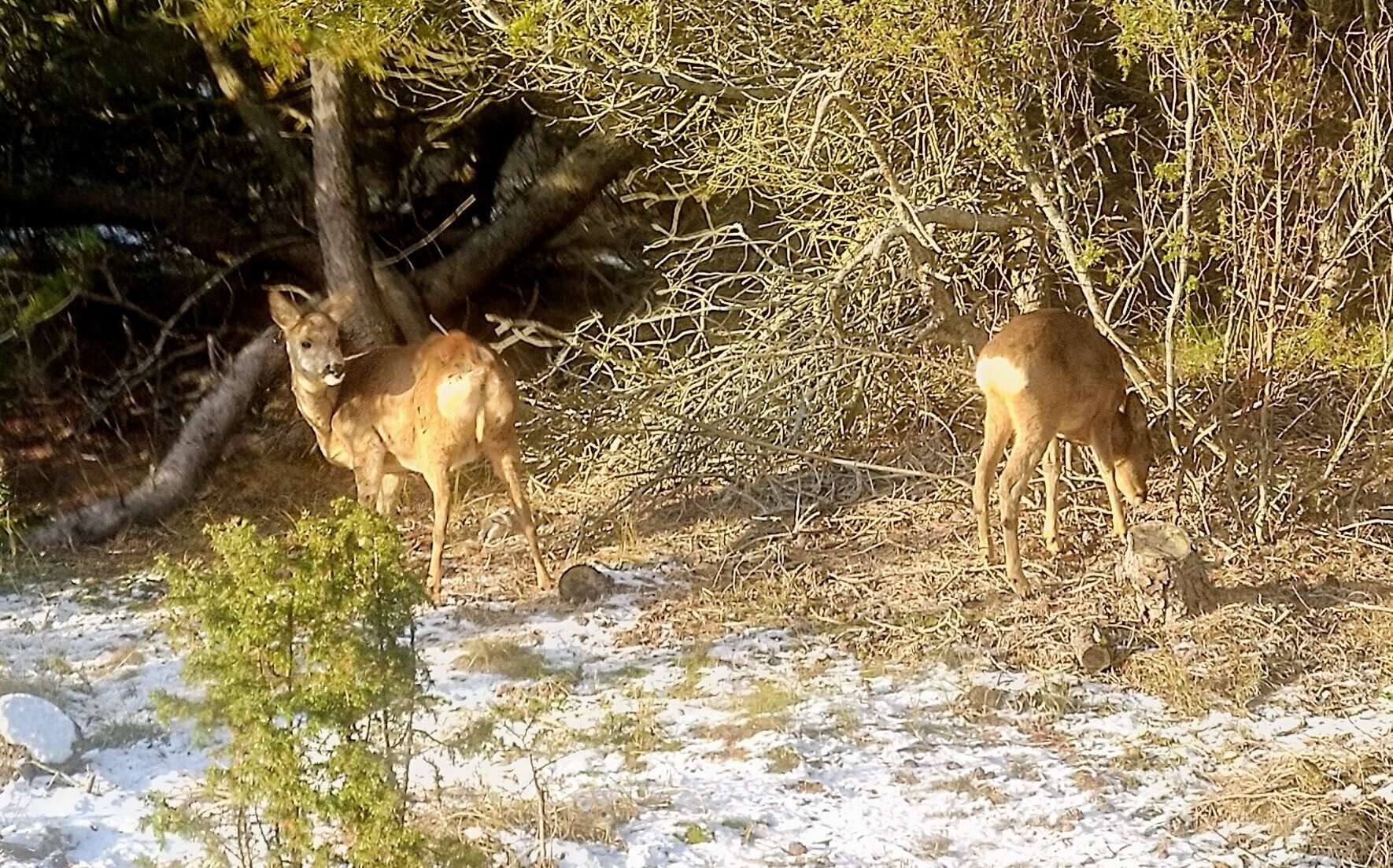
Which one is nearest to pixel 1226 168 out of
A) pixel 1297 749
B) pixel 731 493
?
pixel 1297 749

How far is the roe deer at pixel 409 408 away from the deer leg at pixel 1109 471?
3.00 m

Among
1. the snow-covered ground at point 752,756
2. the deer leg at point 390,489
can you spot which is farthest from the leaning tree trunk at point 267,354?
the snow-covered ground at point 752,756

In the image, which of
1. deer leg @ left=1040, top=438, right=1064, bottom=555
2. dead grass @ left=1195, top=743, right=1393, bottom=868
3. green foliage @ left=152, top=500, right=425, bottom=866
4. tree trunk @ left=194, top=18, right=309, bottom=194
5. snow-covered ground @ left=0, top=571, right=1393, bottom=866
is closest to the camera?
green foliage @ left=152, top=500, right=425, bottom=866

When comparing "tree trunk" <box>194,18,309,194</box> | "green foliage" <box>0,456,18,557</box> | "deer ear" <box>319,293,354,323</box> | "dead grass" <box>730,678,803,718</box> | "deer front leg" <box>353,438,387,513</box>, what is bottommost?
"dead grass" <box>730,678,803,718</box>

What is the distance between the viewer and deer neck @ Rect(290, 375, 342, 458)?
328 inches

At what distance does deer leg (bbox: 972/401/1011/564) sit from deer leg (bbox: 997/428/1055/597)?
0.11 m

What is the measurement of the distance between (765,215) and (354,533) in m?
6.63

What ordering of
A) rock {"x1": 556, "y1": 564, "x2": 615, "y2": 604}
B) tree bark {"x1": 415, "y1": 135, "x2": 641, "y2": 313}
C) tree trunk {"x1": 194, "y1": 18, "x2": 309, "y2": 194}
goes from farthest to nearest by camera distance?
tree bark {"x1": 415, "y1": 135, "x2": 641, "y2": 313} → tree trunk {"x1": 194, "y1": 18, "x2": 309, "y2": 194} → rock {"x1": 556, "y1": 564, "x2": 615, "y2": 604}

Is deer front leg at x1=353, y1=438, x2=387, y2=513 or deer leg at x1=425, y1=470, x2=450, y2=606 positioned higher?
deer front leg at x1=353, y1=438, x2=387, y2=513

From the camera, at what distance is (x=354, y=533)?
182 inches

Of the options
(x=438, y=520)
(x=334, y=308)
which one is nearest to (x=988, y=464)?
(x=438, y=520)

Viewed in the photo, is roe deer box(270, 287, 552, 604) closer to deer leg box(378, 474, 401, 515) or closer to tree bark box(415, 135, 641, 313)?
deer leg box(378, 474, 401, 515)

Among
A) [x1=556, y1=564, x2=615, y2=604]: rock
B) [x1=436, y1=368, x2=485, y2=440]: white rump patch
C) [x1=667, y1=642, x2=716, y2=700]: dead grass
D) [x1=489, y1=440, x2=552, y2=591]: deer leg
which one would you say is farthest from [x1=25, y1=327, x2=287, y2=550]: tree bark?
[x1=667, y1=642, x2=716, y2=700]: dead grass

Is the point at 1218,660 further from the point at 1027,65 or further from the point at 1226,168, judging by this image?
the point at 1027,65
